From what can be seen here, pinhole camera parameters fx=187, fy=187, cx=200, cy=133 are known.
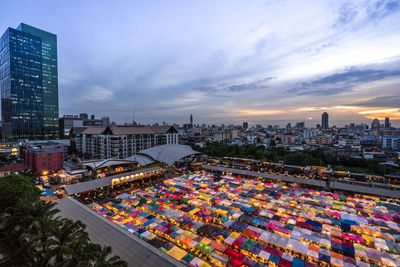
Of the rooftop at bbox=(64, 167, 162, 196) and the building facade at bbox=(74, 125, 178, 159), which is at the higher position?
the building facade at bbox=(74, 125, 178, 159)

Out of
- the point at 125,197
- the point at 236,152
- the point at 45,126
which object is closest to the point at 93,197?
the point at 125,197

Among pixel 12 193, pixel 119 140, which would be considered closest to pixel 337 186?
pixel 12 193

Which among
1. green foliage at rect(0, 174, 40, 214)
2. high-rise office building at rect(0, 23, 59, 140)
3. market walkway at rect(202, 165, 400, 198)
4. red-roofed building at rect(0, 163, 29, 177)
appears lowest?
market walkway at rect(202, 165, 400, 198)

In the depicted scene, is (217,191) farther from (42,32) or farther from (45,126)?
(42,32)

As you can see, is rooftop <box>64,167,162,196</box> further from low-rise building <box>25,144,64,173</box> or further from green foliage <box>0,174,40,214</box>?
low-rise building <box>25,144,64,173</box>

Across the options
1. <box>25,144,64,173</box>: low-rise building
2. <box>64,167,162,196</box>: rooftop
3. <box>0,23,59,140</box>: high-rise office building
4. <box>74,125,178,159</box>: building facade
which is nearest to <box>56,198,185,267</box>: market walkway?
<box>64,167,162,196</box>: rooftop

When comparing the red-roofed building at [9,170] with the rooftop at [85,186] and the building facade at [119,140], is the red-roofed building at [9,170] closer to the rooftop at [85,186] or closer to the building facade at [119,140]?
the rooftop at [85,186]

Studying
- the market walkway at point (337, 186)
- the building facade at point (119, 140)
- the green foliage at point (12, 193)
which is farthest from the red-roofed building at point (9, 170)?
the market walkway at point (337, 186)

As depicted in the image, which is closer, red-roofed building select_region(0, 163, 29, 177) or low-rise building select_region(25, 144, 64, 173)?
red-roofed building select_region(0, 163, 29, 177)
